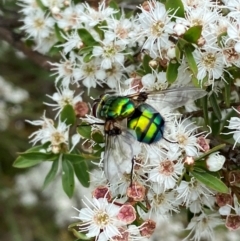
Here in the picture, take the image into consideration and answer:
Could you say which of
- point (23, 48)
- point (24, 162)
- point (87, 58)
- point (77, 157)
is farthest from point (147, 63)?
point (23, 48)

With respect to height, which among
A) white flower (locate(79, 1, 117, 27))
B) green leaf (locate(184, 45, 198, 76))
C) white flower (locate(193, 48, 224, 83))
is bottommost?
white flower (locate(79, 1, 117, 27))

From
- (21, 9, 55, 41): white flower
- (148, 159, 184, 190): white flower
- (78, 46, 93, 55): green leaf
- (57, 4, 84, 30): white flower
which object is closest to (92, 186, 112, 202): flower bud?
(148, 159, 184, 190): white flower

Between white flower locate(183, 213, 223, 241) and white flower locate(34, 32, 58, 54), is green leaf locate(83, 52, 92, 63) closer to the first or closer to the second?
white flower locate(34, 32, 58, 54)

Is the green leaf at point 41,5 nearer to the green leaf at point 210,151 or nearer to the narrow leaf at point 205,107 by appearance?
the narrow leaf at point 205,107

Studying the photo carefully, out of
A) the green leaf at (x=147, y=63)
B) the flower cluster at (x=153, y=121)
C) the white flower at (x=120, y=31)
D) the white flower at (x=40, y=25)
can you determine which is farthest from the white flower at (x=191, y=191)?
the white flower at (x=40, y=25)

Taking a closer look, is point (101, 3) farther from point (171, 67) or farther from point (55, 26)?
point (171, 67)

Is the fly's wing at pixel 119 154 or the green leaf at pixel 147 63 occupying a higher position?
the green leaf at pixel 147 63

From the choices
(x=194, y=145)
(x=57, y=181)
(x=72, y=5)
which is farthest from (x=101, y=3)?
(x=57, y=181)

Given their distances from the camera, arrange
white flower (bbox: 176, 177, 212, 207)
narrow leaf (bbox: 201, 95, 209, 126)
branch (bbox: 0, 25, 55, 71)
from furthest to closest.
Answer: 1. branch (bbox: 0, 25, 55, 71)
2. narrow leaf (bbox: 201, 95, 209, 126)
3. white flower (bbox: 176, 177, 212, 207)
